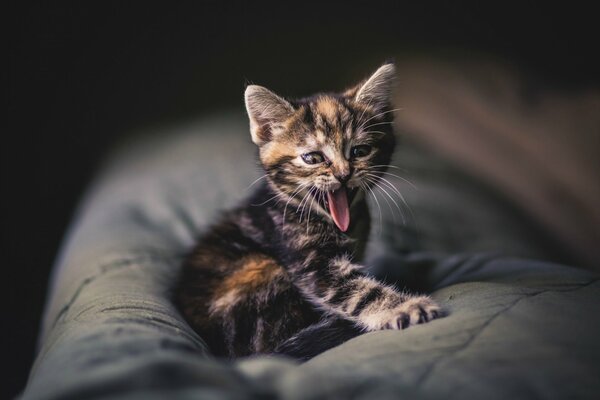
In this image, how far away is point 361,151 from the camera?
4.08 ft

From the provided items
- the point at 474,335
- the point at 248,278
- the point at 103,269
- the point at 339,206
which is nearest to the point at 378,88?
the point at 339,206

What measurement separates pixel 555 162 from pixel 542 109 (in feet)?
0.69

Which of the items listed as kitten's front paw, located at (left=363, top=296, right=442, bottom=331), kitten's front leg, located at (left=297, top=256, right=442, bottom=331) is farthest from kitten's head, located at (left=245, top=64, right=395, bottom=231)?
kitten's front paw, located at (left=363, top=296, right=442, bottom=331)

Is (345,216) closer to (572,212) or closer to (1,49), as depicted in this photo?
(572,212)

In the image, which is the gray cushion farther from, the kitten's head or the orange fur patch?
the kitten's head

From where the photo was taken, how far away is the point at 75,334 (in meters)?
0.91

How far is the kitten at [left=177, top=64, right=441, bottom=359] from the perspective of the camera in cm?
112

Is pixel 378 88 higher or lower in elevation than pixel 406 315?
higher

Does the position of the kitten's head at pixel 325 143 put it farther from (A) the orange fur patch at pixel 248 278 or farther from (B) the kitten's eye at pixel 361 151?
(A) the orange fur patch at pixel 248 278

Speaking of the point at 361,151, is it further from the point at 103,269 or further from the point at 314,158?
the point at 103,269

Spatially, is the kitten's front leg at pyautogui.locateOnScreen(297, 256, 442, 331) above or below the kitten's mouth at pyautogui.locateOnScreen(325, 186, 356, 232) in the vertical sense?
below

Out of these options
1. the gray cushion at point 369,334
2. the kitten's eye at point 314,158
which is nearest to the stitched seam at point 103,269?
the gray cushion at point 369,334

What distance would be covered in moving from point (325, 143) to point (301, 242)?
0.22m

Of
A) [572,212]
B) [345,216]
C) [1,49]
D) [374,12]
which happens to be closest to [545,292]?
[345,216]
